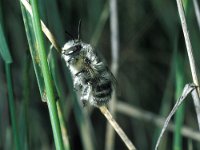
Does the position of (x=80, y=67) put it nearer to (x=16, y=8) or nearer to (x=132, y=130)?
(x=16, y=8)

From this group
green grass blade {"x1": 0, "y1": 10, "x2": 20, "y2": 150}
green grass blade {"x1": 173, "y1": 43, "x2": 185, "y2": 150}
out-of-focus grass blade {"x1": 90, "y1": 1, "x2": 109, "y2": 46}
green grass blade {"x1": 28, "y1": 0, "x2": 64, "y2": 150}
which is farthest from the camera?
out-of-focus grass blade {"x1": 90, "y1": 1, "x2": 109, "y2": 46}

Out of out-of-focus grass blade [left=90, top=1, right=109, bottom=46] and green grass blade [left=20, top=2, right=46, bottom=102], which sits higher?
out-of-focus grass blade [left=90, top=1, right=109, bottom=46]

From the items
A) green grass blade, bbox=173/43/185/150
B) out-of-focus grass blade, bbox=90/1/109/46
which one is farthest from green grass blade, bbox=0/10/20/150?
out-of-focus grass blade, bbox=90/1/109/46

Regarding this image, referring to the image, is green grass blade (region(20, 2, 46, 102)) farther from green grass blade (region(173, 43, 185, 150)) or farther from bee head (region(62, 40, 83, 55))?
green grass blade (region(173, 43, 185, 150))

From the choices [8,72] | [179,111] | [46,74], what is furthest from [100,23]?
[46,74]

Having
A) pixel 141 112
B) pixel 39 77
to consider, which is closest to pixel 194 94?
pixel 39 77

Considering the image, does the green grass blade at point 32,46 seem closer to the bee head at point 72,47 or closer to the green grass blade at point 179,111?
the bee head at point 72,47

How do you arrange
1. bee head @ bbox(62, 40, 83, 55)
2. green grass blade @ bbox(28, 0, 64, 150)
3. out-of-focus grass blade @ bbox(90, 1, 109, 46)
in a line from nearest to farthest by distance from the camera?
green grass blade @ bbox(28, 0, 64, 150), bee head @ bbox(62, 40, 83, 55), out-of-focus grass blade @ bbox(90, 1, 109, 46)

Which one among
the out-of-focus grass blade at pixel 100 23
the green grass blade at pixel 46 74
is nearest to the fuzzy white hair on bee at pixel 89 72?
the green grass blade at pixel 46 74

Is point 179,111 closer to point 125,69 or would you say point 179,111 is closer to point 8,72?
point 8,72
